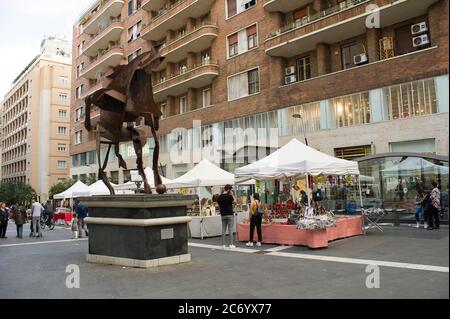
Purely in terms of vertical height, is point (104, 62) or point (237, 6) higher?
point (104, 62)

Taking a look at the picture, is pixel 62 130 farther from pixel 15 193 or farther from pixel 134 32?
pixel 134 32

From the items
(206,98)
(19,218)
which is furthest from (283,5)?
(19,218)

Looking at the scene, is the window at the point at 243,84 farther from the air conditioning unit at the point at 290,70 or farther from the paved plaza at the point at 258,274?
the paved plaza at the point at 258,274

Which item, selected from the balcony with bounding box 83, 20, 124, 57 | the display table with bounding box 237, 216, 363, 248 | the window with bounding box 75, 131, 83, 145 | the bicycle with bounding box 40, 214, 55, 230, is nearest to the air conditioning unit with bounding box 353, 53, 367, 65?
the display table with bounding box 237, 216, 363, 248

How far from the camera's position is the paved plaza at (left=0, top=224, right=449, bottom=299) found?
6.33 m

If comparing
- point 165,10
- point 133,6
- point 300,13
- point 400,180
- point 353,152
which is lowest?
point 400,180

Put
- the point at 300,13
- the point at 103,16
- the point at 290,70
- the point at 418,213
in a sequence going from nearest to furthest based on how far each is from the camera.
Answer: the point at 418,213, the point at 290,70, the point at 300,13, the point at 103,16

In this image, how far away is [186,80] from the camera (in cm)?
3097

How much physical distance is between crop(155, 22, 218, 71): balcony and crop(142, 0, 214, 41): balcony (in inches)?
73.4

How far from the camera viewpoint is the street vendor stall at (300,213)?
11.3 metres

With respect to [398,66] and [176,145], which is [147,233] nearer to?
[398,66]

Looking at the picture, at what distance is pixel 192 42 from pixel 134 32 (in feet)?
38.9

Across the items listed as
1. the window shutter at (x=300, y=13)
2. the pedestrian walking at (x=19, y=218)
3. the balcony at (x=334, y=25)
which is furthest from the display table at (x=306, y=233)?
the window shutter at (x=300, y=13)

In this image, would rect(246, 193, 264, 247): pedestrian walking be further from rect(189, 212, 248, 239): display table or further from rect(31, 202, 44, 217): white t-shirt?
rect(31, 202, 44, 217): white t-shirt
